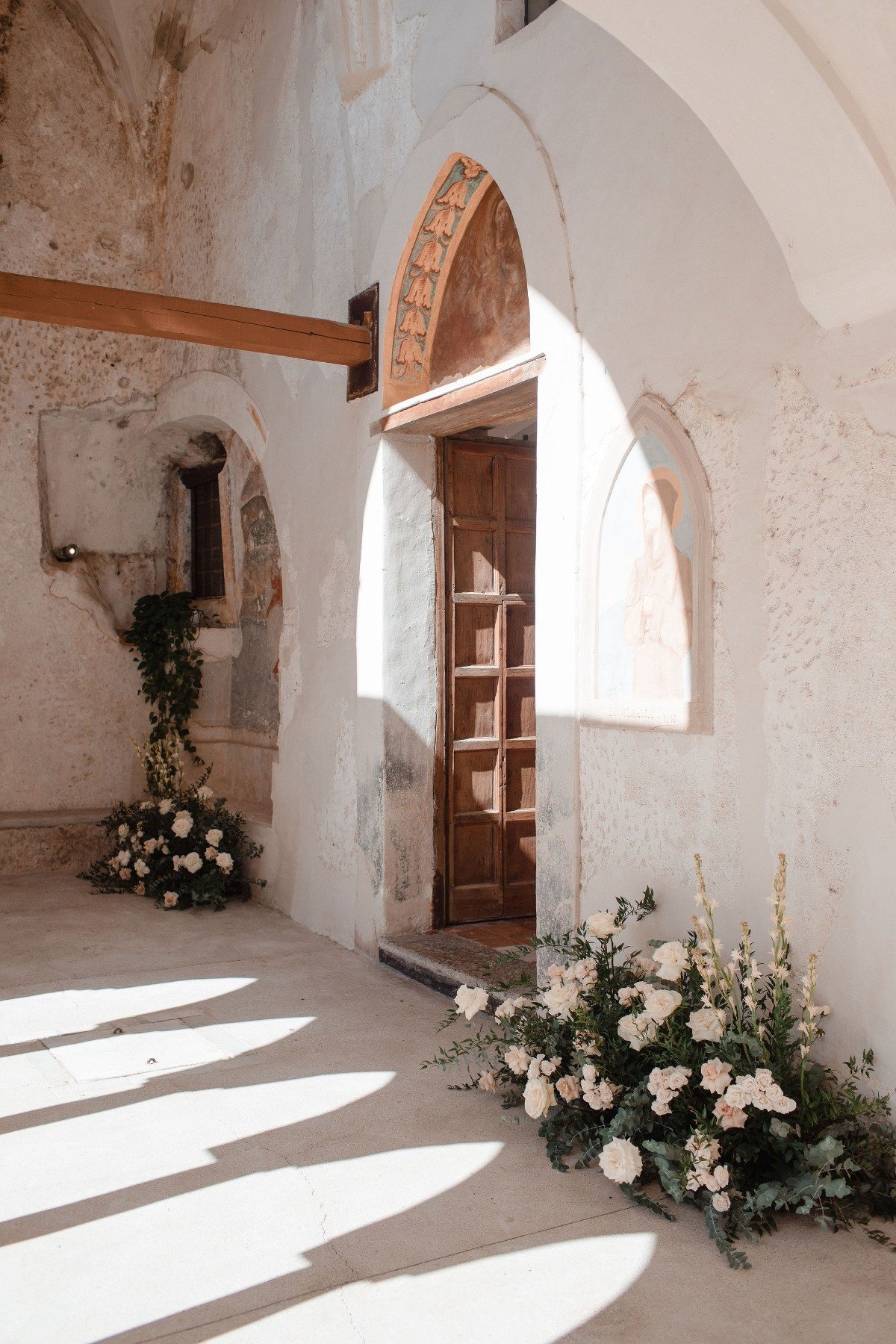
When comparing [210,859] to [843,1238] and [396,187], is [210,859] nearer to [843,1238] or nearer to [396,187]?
[396,187]

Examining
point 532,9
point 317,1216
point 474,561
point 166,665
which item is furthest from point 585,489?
point 166,665

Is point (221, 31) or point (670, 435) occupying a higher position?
point (221, 31)

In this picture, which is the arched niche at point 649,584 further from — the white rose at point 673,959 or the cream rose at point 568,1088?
the cream rose at point 568,1088

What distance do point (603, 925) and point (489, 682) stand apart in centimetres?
250

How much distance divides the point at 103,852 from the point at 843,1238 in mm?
6331

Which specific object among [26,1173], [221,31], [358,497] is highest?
[221,31]

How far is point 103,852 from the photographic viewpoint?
26.9 ft

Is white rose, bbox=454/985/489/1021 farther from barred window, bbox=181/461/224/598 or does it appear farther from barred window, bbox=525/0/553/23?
barred window, bbox=181/461/224/598

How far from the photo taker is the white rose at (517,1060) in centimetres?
361

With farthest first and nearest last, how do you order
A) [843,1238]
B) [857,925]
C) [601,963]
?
[601,963] → [857,925] → [843,1238]

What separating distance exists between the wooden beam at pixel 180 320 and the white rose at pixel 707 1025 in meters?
3.75

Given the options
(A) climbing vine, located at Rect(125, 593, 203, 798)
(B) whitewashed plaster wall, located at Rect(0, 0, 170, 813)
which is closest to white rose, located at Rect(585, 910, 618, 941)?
(A) climbing vine, located at Rect(125, 593, 203, 798)

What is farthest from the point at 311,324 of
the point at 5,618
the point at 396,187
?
the point at 5,618

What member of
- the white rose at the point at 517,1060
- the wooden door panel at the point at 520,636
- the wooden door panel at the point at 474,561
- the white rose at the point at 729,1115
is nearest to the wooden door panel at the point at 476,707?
the wooden door panel at the point at 520,636
